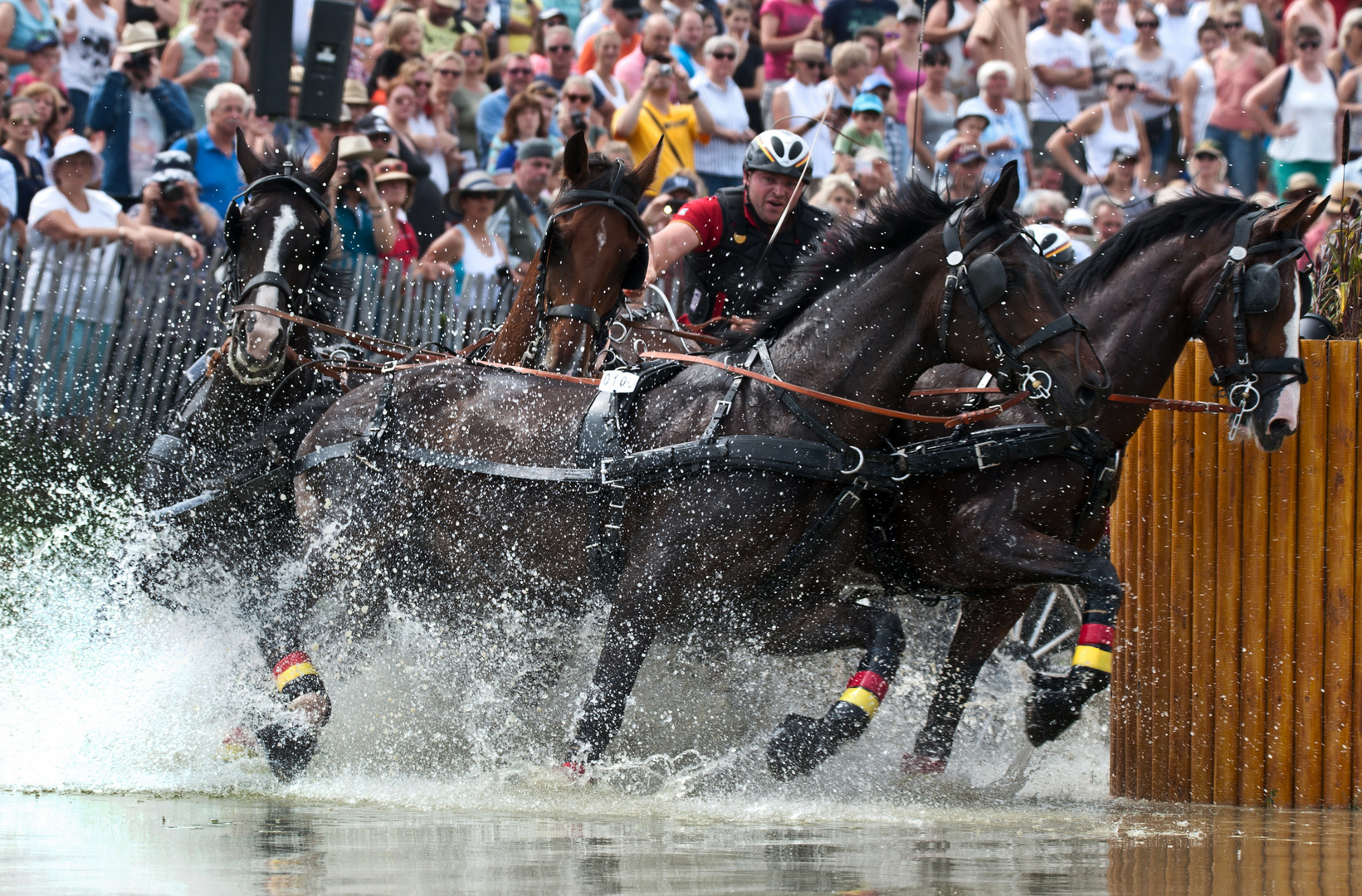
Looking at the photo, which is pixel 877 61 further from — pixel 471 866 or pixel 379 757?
pixel 471 866

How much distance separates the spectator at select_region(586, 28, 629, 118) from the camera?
12.9 metres

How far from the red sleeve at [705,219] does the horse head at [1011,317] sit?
2.17 meters

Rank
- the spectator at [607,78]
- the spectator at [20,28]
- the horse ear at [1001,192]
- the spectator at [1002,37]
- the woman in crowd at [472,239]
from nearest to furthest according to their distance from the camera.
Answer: the horse ear at [1001,192], the woman in crowd at [472,239], the spectator at [20,28], the spectator at [1002,37], the spectator at [607,78]

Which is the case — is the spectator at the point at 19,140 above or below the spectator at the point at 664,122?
below

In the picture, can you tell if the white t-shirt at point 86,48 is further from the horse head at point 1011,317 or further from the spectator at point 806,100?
the horse head at point 1011,317

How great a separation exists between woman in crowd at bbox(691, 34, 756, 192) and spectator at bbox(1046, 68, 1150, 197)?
2.43 metres

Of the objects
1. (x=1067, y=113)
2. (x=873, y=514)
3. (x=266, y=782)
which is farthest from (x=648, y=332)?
(x=1067, y=113)

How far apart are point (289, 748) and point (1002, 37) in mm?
8299

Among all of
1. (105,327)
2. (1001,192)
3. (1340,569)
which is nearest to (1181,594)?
(1340,569)

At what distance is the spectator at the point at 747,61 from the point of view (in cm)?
1373

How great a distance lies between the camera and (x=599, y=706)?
587cm

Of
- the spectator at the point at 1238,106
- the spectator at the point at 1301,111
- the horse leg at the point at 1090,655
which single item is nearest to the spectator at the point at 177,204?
the horse leg at the point at 1090,655

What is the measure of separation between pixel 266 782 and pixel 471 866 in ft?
7.48

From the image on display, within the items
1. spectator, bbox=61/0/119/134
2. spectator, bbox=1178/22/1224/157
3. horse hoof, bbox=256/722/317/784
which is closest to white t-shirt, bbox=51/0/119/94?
spectator, bbox=61/0/119/134
